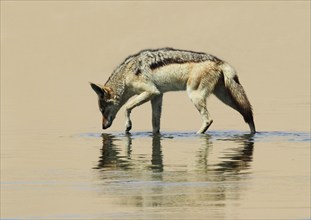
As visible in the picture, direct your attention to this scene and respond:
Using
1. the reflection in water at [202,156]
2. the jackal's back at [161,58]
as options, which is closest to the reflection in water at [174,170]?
the reflection in water at [202,156]

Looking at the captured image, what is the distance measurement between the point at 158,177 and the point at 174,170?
840 mm

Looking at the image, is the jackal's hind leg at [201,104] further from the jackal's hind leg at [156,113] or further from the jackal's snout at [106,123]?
the jackal's snout at [106,123]

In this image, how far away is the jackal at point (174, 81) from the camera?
76.4 feet

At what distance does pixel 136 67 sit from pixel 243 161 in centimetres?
678

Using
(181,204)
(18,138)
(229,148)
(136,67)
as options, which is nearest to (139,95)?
(136,67)

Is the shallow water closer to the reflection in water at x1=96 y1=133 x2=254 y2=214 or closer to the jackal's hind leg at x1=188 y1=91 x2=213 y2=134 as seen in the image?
the reflection in water at x1=96 y1=133 x2=254 y2=214

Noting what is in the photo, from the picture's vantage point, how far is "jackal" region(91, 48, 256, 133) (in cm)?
2330

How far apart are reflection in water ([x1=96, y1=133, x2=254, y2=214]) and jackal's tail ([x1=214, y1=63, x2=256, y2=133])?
1.26 metres

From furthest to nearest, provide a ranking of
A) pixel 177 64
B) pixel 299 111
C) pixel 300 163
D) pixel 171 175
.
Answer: pixel 299 111 < pixel 177 64 < pixel 300 163 < pixel 171 175

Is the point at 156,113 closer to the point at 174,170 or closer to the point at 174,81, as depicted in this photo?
the point at 174,81

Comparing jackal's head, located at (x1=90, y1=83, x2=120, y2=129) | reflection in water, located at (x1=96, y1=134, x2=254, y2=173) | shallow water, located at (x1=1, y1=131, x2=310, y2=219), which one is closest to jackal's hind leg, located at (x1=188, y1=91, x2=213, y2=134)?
shallow water, located at (x1=1, y1=131, x2=310, y2=219)

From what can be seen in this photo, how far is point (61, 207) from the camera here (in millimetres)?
13094

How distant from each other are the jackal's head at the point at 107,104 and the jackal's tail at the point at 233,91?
2110 mm

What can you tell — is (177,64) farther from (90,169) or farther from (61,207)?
(61,207)
